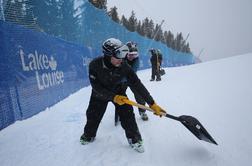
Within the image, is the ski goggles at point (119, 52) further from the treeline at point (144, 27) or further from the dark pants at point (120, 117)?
the treeline at point (144, 27)

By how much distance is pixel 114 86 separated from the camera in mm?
3752

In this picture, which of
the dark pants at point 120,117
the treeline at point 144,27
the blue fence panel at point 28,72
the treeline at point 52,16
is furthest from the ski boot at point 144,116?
the treeline at point 144,27

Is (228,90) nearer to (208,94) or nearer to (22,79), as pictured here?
(208,94)

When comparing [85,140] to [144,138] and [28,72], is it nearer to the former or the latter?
[144,138]

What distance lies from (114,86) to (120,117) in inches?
20.0

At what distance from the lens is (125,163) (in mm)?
3264

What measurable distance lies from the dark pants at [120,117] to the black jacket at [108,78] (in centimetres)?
23

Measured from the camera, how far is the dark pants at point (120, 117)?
3.74m

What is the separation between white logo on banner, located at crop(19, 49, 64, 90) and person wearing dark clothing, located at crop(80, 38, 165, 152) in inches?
92.8

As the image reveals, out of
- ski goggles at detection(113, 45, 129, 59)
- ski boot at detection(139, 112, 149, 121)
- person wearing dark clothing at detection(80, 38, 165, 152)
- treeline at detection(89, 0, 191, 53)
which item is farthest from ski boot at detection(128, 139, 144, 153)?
treeline at detection(89, 0, 191, 53)

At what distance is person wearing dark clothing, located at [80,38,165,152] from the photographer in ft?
11.3

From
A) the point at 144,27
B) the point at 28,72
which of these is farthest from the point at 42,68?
the point at 144,27

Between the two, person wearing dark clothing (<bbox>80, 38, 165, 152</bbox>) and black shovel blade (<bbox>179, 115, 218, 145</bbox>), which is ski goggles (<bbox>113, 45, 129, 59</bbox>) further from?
black shovel blade (<bbox>179, 115, 218, 145</bbox>)

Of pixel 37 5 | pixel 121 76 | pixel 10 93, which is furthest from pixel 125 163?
pixel 37 5
